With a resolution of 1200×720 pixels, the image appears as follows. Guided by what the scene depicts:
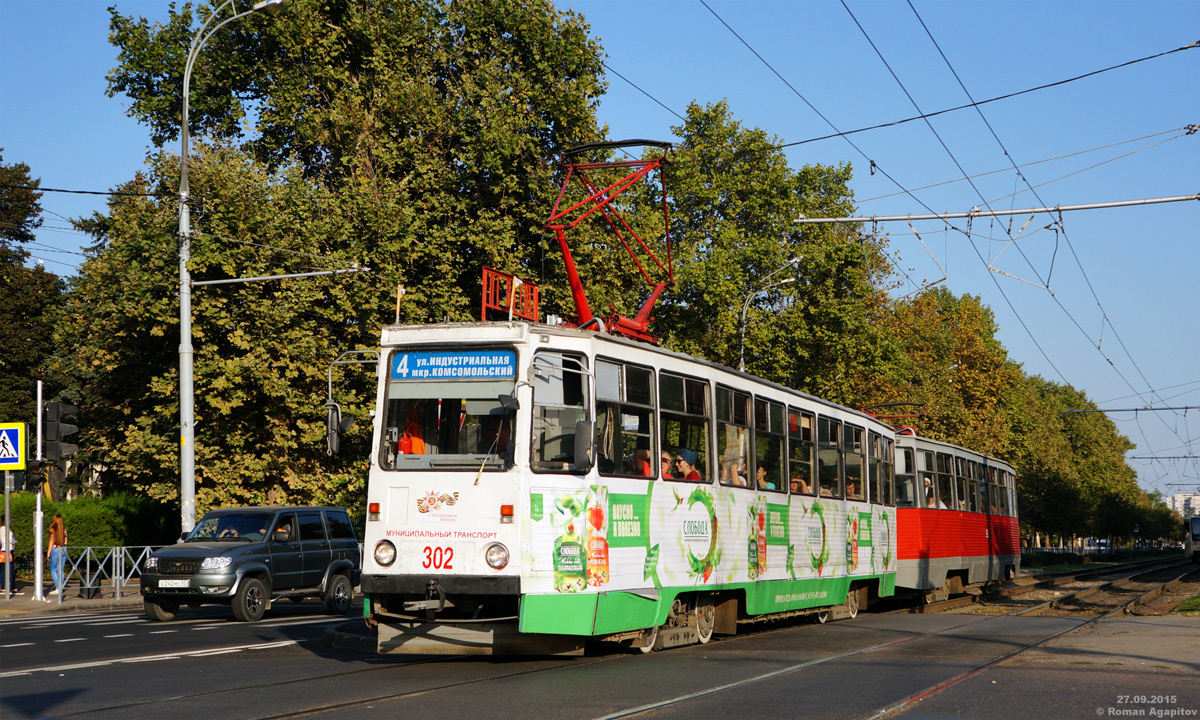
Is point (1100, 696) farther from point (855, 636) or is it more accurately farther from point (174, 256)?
point (174, 256)

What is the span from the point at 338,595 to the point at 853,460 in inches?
365

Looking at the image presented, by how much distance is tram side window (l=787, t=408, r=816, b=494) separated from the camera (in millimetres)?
17062

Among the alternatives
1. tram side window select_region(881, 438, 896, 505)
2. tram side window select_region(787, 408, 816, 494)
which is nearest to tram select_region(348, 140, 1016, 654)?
tram side window select_region(787, 408, 816, 494)

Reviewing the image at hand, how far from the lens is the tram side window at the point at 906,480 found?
23.3 m

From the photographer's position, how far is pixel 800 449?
57.2ft

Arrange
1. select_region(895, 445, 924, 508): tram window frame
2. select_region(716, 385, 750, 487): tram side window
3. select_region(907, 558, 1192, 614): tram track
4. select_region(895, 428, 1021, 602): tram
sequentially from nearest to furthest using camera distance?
select_region(716, 385, 750, 487): tram side window < select_region(895, 445, 924, 508): tram window frame < select_region(895, 428, 1021, 602): tram < select_region(907, 558, 1192, 614): tram track

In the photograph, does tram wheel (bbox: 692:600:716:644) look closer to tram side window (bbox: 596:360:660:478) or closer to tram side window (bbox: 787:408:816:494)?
tram side window (bbox: 596:360:660:478)

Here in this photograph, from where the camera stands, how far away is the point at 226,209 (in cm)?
2873

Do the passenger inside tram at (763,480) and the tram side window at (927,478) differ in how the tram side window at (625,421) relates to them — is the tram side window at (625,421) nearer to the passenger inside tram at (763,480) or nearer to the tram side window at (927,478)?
the passenger inside tram at (763,480)

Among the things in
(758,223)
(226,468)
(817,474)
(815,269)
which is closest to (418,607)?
(817,474)

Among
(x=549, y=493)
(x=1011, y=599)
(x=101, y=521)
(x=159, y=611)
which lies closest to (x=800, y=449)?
(x=549, y=493)

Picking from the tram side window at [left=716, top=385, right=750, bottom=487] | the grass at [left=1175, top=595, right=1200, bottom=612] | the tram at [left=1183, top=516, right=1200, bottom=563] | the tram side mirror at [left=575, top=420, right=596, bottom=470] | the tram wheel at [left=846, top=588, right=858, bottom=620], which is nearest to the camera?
the tram side mirror at [left=575, top=420, right=596, bottom=470]

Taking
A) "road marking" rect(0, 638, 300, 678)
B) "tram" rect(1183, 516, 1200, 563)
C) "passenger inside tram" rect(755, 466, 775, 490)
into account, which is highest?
"passenger inside tram" rect(755, 466, 775, 490)

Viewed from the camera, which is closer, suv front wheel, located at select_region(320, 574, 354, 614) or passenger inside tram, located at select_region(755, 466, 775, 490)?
passenger inside tram, located at select_region(755, 466, 775, 490)
